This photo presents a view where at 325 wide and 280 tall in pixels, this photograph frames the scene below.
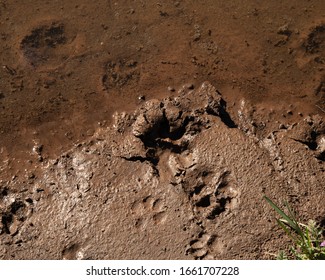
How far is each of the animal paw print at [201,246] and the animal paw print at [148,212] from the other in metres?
0.26

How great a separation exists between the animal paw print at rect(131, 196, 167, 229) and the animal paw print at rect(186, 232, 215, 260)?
258 millimetres

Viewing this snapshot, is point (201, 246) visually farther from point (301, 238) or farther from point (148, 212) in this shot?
point (301, 238)

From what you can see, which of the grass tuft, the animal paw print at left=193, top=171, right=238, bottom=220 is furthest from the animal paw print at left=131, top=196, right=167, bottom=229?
the grass tuft

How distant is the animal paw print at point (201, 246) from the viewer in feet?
9.82

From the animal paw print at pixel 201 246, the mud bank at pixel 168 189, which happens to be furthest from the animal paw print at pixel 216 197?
the animal paw print at pixel 201 246

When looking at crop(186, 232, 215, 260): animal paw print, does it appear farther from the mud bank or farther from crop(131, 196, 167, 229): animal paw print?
crop(131, 196, 167, 229): animal paw print

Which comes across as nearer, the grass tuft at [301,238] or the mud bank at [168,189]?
the grass tuft at [301,238]

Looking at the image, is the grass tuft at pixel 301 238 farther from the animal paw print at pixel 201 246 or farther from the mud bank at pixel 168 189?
the animal paw print at pixel 201 246

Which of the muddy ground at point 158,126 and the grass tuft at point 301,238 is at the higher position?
the muddy ground at point 158,126

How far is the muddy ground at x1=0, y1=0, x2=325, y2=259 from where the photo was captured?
10.1ft

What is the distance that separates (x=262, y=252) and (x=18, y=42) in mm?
2541

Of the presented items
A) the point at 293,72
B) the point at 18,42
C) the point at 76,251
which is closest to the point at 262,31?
the point at 293,72

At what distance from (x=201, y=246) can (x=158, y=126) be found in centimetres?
94

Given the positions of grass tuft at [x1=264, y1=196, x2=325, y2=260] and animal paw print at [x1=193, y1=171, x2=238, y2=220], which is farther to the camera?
animal paw print at [x1=193, y1=171, x2=238, y2=220]
